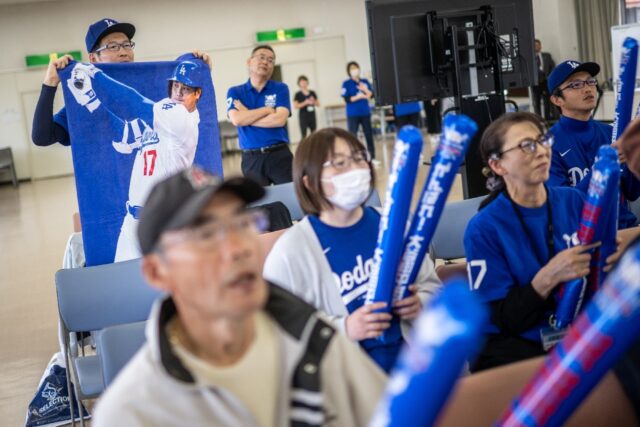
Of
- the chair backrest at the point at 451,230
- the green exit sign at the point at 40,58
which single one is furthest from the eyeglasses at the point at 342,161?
the green exit sign at the point at 40,58

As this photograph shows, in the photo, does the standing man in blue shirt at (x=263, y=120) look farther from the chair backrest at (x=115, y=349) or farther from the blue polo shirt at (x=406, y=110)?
the blue polo shirt at (x=406, y=110)

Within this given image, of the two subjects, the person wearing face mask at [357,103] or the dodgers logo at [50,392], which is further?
the person wearing face mask at [357,103]

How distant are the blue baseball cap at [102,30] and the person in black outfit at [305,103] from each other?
42.0 ft

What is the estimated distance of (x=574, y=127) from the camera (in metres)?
4.25

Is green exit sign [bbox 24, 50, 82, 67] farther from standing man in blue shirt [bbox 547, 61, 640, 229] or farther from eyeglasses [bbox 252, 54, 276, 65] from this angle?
standing man in blue shirt [bbox 547, 61, 640, 229]

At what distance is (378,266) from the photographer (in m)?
2.37

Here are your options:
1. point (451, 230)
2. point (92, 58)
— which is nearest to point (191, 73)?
point (92, 58)

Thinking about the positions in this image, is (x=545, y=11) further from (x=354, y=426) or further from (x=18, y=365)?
(x=354, y=426)

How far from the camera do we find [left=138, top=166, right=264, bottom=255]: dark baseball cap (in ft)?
4.70

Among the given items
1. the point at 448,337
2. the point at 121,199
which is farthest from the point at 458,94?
the point at 448,337

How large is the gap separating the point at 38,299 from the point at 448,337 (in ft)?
21.7

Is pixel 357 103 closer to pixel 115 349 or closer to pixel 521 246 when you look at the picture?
pixel 521 246

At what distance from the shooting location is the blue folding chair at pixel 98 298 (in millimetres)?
3623

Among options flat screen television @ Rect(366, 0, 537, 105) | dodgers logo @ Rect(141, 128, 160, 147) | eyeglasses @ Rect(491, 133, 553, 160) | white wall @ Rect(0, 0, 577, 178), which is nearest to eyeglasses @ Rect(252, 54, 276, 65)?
flat screen television @ Rect(366, 0, 537, 105)
